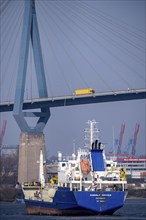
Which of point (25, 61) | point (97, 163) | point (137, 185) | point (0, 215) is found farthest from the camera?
point (137, 185)

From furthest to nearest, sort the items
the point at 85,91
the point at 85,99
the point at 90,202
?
the point at 85,99 < the point at 85,91 < the point at 90,202

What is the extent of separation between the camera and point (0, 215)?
173 ft

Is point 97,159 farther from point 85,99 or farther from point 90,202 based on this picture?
point 85,99

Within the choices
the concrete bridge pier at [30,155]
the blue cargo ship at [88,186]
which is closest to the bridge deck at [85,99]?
the concrete bridge pier at [30,155]

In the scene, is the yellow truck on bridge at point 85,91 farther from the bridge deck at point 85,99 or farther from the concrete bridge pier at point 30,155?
the concrete bridge pier at point 30,155

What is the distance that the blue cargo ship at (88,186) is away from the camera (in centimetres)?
4734

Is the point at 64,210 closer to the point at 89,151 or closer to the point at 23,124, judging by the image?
the point at 89,151

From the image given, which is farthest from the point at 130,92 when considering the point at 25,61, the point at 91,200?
the point at 91,200


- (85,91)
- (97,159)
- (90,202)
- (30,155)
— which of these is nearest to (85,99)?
(85,91)

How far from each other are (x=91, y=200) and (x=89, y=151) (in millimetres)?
3338

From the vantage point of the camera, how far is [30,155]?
257 ft

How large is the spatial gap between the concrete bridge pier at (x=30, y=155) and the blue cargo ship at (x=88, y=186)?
2608 cm

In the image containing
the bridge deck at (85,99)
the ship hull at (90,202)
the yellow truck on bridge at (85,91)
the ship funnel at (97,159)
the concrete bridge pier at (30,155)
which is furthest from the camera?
the yellow truck on bridge at (85,91)

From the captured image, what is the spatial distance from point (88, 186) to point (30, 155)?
29.8 meters
